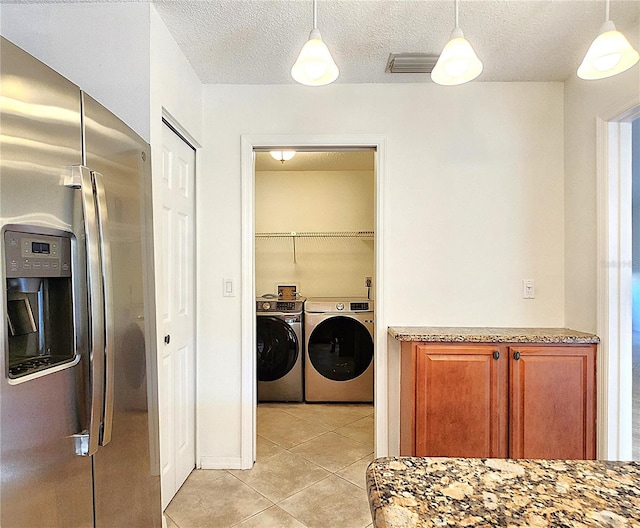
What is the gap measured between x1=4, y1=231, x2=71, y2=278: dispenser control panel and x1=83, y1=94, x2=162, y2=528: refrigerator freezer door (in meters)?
0.16

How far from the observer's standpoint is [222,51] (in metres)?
2.31

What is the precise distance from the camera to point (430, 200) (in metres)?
2.70

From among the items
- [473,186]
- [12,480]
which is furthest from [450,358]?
[12,480]

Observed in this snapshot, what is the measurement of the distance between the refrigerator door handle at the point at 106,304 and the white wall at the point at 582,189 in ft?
7.63

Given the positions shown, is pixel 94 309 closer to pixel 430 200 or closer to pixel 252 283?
pixel 252 283

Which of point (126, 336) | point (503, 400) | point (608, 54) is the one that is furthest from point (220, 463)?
point (608, 54)

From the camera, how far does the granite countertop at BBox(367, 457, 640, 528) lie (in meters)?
0.65

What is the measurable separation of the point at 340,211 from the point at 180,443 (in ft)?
9.81

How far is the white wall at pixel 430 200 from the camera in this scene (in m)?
2.68

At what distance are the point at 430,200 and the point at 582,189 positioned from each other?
0.84m

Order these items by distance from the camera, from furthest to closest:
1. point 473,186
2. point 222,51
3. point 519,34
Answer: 1. point 473,186
2. point 222,51
3. point 519,34

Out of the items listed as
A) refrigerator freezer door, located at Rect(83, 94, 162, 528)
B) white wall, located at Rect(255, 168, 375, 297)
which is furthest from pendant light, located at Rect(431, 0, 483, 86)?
white wall, located at Rect(255, 168, 375, 297)

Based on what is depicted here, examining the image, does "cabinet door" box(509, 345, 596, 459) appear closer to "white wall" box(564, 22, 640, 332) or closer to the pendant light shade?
"white wall" box(564, 22, 640, 332)

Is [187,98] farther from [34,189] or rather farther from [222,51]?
[34,189]
